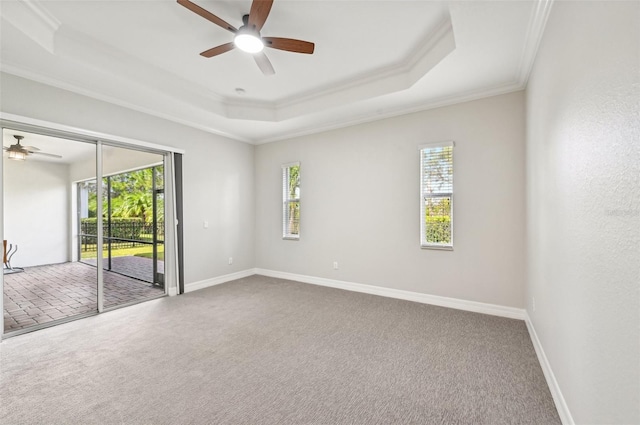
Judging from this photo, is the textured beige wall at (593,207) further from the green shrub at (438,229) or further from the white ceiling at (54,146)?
the white ceiling at (54,146)

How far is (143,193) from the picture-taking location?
14.9 feet

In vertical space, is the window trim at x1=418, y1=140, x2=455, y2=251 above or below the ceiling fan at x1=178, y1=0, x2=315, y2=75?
below

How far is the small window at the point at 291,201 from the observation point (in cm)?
542

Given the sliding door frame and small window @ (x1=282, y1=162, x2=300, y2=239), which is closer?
the sliding door frame

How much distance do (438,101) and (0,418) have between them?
16.8 ft

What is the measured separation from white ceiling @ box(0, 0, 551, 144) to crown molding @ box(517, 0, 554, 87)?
1cm

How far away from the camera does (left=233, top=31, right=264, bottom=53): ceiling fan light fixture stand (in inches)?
96.8

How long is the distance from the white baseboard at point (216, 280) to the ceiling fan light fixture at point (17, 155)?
262cm

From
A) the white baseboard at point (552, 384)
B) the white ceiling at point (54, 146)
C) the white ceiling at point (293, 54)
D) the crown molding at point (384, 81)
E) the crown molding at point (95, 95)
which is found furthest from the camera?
the white ceiling at point (54, 146)

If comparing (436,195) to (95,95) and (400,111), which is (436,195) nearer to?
(400,111)

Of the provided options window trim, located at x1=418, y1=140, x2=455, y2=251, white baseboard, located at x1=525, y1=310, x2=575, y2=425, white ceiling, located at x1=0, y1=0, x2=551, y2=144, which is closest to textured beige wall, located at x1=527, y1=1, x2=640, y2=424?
white baseboard, located at x1=525, y1=310, x2=575, y2=425

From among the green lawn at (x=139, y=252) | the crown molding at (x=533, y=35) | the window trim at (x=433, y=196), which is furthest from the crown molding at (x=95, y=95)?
the crown molding at (x=533, y=35)

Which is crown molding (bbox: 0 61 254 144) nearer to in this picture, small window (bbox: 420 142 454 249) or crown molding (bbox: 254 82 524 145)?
crown molding (bbox: 254 82 524 145)

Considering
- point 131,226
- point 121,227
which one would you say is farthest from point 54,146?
point 131,226
